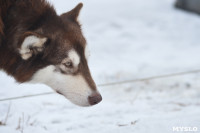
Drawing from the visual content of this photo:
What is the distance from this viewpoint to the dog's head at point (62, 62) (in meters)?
3.26

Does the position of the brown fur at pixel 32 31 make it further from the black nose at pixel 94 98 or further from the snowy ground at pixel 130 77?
the snowy ground at pixel 130 77

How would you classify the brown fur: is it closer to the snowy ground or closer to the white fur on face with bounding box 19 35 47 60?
the white fur on face with bounding box 19 35 47 60

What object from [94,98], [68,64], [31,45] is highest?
[31,45]

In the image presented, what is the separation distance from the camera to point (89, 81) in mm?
3348

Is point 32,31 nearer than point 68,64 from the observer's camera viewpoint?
Yes

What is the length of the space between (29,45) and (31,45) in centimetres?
2

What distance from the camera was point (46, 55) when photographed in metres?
3.26

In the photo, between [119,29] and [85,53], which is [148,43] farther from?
[85,53]

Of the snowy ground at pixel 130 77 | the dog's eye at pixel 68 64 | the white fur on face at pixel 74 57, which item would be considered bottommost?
the snowy ground at pixel 130 77

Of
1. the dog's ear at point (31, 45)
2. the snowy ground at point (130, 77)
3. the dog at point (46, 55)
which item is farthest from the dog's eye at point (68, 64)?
the snowy ground at point (130, 77)

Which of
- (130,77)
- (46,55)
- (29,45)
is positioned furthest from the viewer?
(130,77)

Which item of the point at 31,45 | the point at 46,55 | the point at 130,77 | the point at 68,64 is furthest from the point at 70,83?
the point at 130,77

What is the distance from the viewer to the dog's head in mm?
3260

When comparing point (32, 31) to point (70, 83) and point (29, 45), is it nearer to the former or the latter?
point (29, 45)
